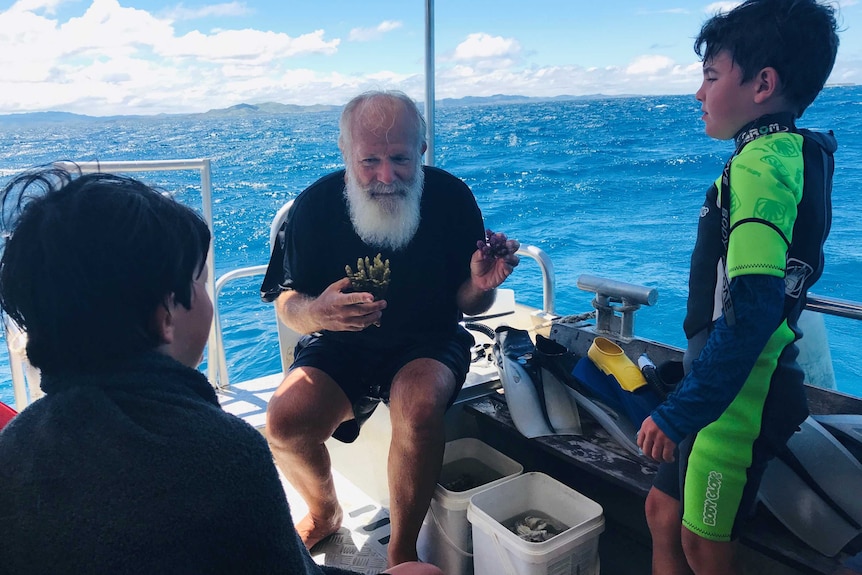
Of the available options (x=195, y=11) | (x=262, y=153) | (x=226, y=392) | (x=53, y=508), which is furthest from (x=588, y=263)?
(x=262, y=153)

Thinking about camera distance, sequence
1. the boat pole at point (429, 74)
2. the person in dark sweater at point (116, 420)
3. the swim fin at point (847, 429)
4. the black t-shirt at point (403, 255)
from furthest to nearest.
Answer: the boat pole at point (429, 74) → the black t-shirt at point (403, 255) → the swim fin at point (847, 429) → the person in dark sweater at point (116, 420)

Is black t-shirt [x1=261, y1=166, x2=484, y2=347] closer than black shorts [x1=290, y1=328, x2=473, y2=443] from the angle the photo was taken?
No

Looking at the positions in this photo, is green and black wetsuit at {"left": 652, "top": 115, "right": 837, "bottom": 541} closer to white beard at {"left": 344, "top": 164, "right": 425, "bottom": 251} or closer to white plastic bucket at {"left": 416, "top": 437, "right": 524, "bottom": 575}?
white plastic bucket at {"left": 416, "top": 437, "right": 524, "bottom": 575}

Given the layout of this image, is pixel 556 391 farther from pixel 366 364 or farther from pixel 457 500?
Answer: pixel 366 364

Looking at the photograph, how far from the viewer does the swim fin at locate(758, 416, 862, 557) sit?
129cm

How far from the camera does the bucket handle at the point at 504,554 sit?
1.53m

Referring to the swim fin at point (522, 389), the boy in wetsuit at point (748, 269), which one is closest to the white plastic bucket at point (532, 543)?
the swim fin at point (522, 389)

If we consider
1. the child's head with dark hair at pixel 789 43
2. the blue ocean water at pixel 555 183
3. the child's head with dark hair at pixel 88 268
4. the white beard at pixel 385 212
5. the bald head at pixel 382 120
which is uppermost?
the child's head with dark hair at pixel 789 43

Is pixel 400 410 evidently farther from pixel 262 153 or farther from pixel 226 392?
pixel 262 153

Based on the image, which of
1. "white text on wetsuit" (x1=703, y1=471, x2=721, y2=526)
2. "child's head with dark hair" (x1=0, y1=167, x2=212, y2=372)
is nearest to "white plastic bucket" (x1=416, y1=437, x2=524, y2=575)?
"white text on wetsuit" (x1=703, y1=471, x2=721, y2=526)

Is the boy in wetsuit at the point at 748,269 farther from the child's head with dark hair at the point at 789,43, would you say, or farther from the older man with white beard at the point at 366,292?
the older man with white beard at the point at 366,292

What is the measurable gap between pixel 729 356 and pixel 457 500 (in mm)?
893

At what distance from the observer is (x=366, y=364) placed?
1.94 m

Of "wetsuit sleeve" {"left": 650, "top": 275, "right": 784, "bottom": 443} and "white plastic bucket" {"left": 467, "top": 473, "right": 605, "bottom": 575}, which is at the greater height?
"wetsuit sleeve" {"left": 650, "top": 275, "right": 784, "bottom": 443}
